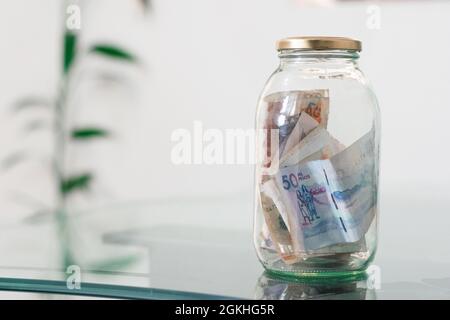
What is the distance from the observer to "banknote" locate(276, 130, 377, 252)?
0.66 metres

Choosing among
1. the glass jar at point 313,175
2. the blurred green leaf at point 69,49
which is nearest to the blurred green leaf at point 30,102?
the blurred green leaf at point 69,49

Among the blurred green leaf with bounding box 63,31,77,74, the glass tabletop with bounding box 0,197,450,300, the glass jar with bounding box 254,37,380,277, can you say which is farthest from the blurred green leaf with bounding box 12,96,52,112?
the glass jar with bounding box 254,37,380,277

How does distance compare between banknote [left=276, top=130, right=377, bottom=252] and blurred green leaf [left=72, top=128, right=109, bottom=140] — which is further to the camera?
blurred green leaf [left=72, top=128, right=109, bottom=140]

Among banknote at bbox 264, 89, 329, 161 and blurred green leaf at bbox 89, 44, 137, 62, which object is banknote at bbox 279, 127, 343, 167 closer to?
banknote at bbox 264, 89, 329, 161

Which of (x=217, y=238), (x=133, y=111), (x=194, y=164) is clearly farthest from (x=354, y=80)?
(x=133, y=111)

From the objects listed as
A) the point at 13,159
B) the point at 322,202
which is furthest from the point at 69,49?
the point at 322,202

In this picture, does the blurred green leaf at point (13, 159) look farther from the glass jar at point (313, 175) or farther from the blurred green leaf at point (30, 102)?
the glass jar at point (313, 175)

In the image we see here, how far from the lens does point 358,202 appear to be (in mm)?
673

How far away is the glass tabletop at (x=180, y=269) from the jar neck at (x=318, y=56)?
8.3 inches

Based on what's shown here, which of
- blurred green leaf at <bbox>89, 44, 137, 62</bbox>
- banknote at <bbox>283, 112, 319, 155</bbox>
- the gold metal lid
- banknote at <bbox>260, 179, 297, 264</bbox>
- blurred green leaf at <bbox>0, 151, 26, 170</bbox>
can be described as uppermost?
blurred green leaf at <bbox>89, 44, 137, 62</bbox>

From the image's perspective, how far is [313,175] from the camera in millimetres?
658

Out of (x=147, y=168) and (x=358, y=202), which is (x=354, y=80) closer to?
(x=358, y=202)

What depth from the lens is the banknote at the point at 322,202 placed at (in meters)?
0.66

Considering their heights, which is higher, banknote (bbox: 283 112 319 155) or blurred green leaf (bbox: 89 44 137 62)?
blurred green leaf (bbox: 89 44 137 62)
